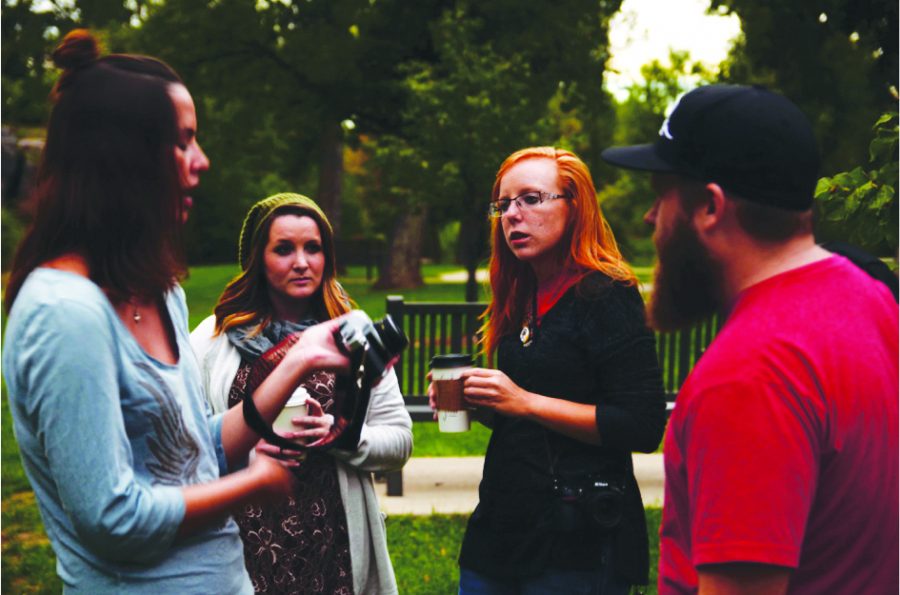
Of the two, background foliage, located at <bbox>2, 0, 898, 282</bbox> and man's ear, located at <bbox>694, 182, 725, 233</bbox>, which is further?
background foliage, located at <bbox>2, 0, 898, 282</bbox>

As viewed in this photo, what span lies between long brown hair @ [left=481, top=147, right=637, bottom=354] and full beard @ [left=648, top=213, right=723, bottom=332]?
1002mm

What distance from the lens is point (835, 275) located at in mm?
1637

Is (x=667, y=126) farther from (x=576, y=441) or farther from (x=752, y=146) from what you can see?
(x=576, y=441)

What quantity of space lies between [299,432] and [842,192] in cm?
249

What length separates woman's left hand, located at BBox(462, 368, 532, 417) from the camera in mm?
2838

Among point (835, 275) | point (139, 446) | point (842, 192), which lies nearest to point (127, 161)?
point (139, 446)

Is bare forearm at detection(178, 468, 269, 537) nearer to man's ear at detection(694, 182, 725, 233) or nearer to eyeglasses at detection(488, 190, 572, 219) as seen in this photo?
man's ear at detection(694, 182, 725, 233)

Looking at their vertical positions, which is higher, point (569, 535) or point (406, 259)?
point (569, 535)

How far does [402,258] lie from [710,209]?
28182 mm

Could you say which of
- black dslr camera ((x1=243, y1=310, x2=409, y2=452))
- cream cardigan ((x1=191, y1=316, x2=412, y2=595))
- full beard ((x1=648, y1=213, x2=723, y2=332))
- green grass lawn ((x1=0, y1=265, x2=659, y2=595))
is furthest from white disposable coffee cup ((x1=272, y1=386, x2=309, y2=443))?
green grass lawn ((x1=0, y1=265, x2=659, y2=595))

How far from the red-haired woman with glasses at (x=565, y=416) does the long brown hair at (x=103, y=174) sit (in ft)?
4.38

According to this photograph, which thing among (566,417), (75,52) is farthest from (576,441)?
(75,52)

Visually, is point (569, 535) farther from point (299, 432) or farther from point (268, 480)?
point (268, 480)

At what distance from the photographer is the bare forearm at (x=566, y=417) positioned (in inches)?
110
